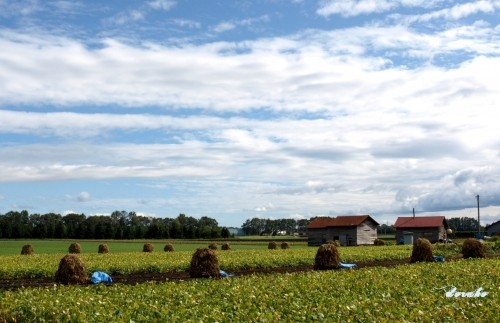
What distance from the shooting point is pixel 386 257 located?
1714 inches

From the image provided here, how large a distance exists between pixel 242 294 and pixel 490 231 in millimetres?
106887

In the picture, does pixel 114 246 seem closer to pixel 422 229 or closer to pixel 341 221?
pixel 341 221

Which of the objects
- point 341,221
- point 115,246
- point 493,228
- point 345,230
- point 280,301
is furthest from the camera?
point 493,228

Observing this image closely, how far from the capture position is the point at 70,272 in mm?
23844

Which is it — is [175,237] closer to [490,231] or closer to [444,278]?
[490,231]

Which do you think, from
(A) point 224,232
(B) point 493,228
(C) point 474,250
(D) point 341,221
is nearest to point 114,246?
(D) point 341,221

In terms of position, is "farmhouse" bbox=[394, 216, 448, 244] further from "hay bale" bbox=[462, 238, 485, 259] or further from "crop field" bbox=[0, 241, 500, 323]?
"crop field" bbox=[0, 241, 500, 323]

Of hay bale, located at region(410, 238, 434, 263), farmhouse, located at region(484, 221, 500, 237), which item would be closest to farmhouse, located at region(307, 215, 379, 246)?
farmhouse, located at region(484, 221, 500, 237)

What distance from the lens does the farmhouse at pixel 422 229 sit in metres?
85.3

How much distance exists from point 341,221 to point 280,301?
74032mm

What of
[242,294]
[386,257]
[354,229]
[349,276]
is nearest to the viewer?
[242,294]

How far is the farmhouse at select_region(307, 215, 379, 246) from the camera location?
277 feet

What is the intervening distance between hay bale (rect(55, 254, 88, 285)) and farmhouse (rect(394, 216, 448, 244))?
6758 centimetres

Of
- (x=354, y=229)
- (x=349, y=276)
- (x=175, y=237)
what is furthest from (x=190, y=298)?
(x=175, y=237)
